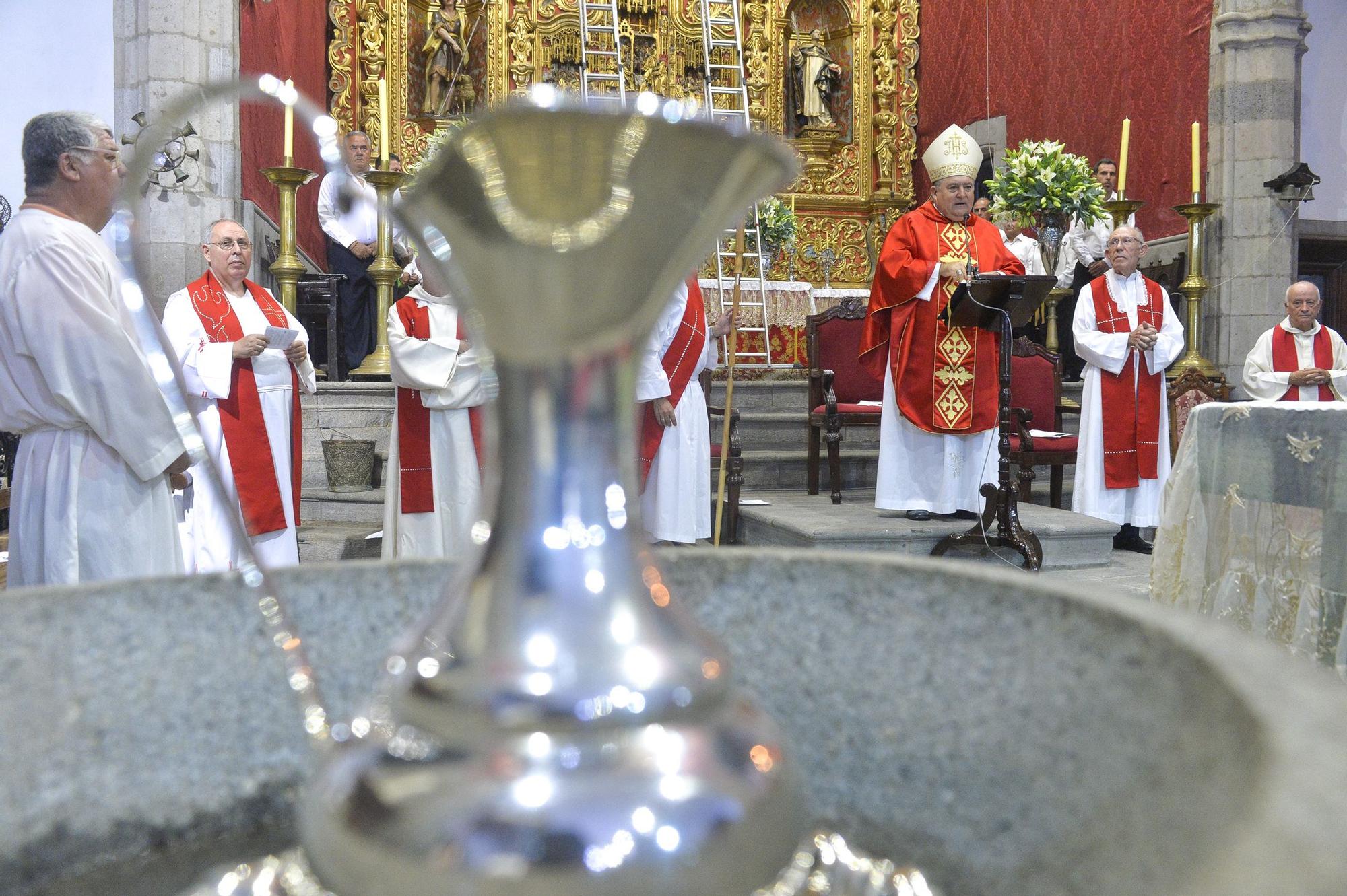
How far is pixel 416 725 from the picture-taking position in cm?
32

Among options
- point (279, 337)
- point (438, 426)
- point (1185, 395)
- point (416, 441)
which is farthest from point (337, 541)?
point (1185, 395)

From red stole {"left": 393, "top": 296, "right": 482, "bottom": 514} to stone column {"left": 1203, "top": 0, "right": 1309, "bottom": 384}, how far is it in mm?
5568

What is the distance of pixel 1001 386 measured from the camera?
467 cm

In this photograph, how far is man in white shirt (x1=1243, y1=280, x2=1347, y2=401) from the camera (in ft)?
19.4

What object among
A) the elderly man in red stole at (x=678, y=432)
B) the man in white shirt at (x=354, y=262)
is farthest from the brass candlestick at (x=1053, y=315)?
the man in white shirt at (x=354, y=262)

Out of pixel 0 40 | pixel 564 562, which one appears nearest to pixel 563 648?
pixel 564 562

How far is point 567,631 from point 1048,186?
23.4ft

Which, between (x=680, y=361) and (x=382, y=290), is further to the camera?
(x=382, y=290)

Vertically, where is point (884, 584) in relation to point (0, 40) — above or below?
below

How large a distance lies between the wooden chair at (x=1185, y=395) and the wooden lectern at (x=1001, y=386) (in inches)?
85.7

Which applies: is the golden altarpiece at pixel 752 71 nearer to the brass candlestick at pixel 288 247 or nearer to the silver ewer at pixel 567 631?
the brass candlestick at pixel 288 247

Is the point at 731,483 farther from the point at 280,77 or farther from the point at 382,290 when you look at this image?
the point at 280,77

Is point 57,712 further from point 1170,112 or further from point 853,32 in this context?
point 853,32

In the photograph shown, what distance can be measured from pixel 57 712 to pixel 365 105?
9711mm
